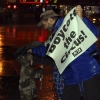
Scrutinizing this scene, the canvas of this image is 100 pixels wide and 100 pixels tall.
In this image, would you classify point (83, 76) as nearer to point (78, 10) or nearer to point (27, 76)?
point (78, 10)

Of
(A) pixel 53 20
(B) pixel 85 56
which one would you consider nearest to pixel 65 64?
(B) pixel 85 56

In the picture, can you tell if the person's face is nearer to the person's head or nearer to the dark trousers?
the person's head

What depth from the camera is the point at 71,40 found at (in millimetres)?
3922

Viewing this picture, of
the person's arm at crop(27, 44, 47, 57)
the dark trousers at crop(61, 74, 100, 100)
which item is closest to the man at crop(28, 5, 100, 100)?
the dark trousers at crop(61, 74, 100, 100)

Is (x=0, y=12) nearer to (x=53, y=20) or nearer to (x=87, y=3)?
(x=87, y=3)

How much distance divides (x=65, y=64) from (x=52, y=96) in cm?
354

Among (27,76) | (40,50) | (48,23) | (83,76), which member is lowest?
(27,76)

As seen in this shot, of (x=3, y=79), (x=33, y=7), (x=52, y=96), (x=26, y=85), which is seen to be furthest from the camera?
(x=33, y=7)

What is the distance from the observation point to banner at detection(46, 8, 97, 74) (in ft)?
12.8

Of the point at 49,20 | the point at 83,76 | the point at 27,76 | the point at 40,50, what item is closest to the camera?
the point at 83,76

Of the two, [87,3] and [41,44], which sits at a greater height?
[41,44]

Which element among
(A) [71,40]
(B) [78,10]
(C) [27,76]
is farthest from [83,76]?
(C) [27,76]

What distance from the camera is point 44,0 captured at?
5541 cm

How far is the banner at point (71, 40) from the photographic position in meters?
3.91
